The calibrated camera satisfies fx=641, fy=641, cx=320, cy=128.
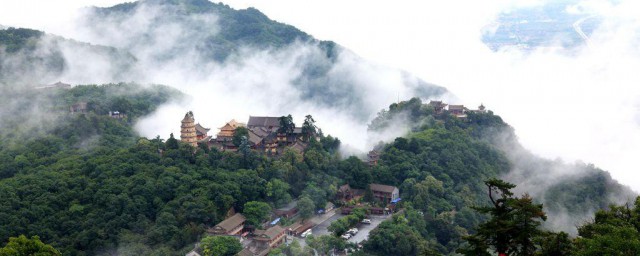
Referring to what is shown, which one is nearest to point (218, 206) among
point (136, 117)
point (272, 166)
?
point (272, 166)

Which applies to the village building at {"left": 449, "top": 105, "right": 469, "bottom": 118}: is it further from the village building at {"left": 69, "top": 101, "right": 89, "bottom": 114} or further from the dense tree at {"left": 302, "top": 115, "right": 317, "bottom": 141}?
the village building at {"left": 69, "top": 101, "right": 89, "bottom": 114}

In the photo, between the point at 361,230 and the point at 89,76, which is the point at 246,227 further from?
→ the point at 89,76

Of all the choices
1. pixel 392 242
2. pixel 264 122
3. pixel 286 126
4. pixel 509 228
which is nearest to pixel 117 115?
pixel 264 122

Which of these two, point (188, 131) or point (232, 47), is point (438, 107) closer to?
point (188, 131)

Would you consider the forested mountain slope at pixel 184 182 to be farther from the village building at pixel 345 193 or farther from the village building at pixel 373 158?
the village building at pixel 345 193

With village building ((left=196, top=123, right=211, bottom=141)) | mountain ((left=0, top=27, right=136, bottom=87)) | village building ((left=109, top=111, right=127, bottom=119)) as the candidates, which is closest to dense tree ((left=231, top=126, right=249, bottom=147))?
village building ((left=196, top=123, right=211, bottom=141))

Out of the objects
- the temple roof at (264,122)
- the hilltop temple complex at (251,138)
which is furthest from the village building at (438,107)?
the temple roof at (264,122)
